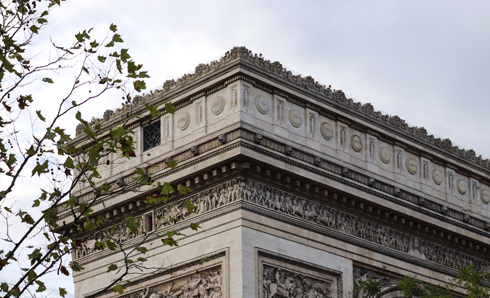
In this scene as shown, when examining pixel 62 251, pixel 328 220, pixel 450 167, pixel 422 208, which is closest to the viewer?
pixel 62 251

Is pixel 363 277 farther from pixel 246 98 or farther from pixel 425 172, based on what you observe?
pixel 246 98

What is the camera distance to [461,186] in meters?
39.0

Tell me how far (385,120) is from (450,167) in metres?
4.56

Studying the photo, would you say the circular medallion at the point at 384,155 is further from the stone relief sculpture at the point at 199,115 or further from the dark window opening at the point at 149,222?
the dark window opening at the point at 149,222

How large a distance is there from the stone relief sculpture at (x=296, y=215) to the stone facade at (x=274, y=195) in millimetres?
49

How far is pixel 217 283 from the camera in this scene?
29.4m

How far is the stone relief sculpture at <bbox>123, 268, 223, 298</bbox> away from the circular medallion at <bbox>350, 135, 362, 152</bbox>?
7933 mm

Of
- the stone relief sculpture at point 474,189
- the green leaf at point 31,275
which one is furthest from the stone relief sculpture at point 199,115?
Answer: the green leaf at point 31,275

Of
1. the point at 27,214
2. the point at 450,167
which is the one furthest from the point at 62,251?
the point at 450,167

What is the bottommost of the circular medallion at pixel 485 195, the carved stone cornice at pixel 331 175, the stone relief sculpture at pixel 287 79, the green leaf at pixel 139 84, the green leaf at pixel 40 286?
the green leaf at pixel 40 286

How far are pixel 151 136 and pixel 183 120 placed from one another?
1869 mm

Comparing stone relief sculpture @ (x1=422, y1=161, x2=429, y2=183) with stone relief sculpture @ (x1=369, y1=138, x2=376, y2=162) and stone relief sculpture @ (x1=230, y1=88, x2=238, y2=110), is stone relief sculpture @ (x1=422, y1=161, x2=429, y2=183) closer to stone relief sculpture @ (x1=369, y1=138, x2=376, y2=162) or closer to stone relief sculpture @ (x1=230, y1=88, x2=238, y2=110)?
stone relief sculpture @ (x1=369, y1=138, x2=376, y2=162)

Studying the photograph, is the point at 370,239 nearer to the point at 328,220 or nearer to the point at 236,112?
the point at 328,220

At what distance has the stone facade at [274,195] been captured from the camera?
29750 millimetres
